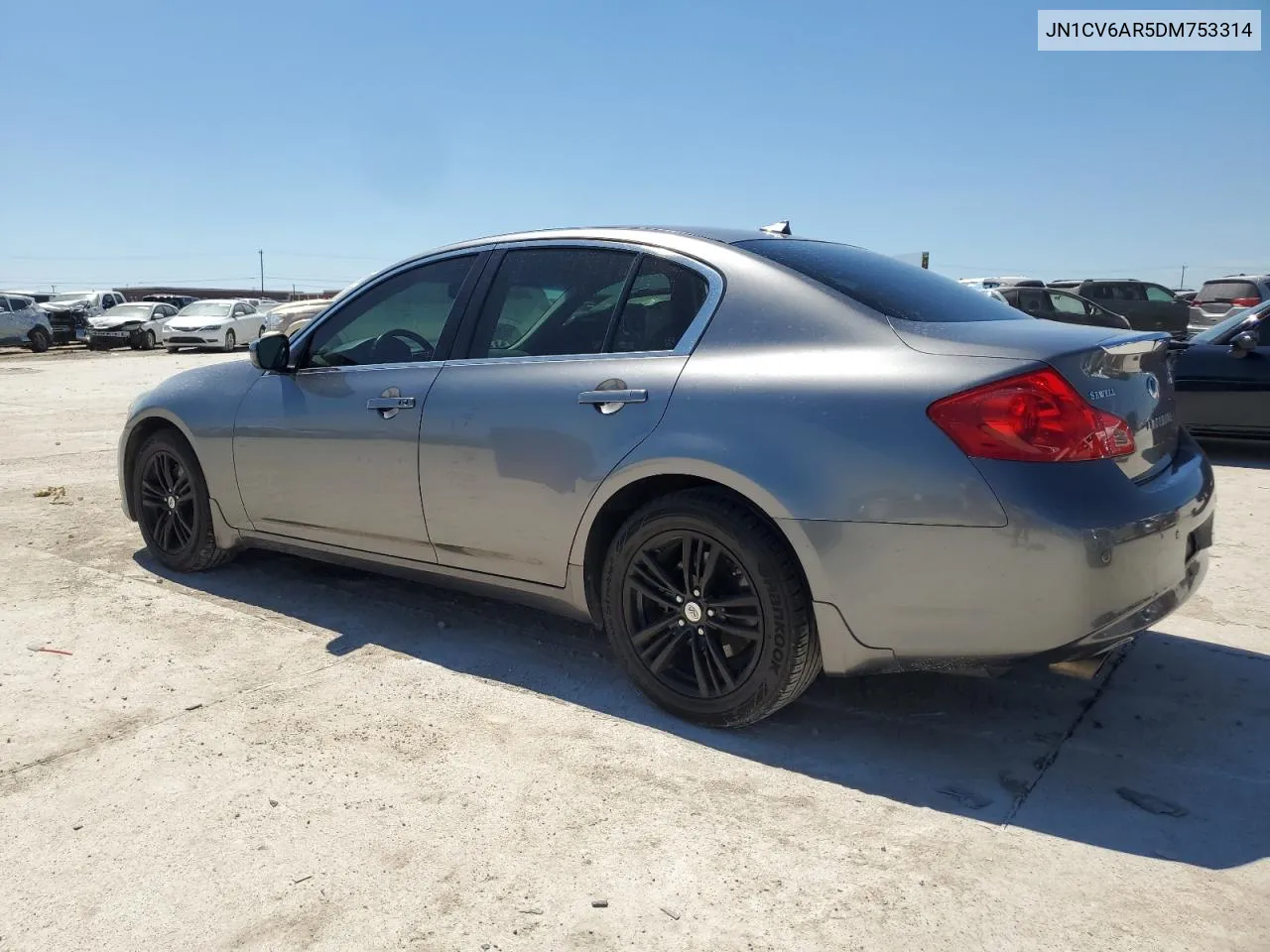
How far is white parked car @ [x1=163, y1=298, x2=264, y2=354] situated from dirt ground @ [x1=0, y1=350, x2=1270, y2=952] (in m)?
27.4

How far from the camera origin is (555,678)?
370cm

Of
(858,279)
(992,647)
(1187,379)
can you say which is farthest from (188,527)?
(1187,379)

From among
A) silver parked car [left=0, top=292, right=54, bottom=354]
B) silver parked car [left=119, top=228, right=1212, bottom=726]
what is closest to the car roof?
silver parked car [left=119, top=228, right=1212, bottom=726]

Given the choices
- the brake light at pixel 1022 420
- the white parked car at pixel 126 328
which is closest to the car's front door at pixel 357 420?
the brake light at pixel 1022 420

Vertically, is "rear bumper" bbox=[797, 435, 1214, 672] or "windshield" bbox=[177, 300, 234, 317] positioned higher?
"windshield" bbox=[177, 300, 234, 317]

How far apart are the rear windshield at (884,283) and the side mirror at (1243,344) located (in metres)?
5.89

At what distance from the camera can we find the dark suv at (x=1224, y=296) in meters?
20.1

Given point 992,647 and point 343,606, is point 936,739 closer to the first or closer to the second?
point 992,647

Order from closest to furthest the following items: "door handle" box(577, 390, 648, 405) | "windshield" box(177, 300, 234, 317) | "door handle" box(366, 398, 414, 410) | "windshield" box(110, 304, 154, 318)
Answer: "door handle" box(577, 390, 648, 405) → "door handle" box(366, 398, 414, 410) → "windshield" box(177, 300, 234, 317) → "windshield" box(110, 304, 154, 318)

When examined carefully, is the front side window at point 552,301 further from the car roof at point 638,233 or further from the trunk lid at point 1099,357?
the trunk lid at point 1099,357

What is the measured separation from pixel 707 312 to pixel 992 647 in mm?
1344

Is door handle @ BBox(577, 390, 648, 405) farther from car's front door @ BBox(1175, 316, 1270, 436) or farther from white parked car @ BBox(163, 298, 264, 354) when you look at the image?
white parked car @ BBox(163, 298, 264, 354)

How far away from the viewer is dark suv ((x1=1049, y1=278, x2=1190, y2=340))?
908 inches

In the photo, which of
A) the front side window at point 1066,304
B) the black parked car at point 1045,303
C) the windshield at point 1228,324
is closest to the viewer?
the windshield at point 1228,324
